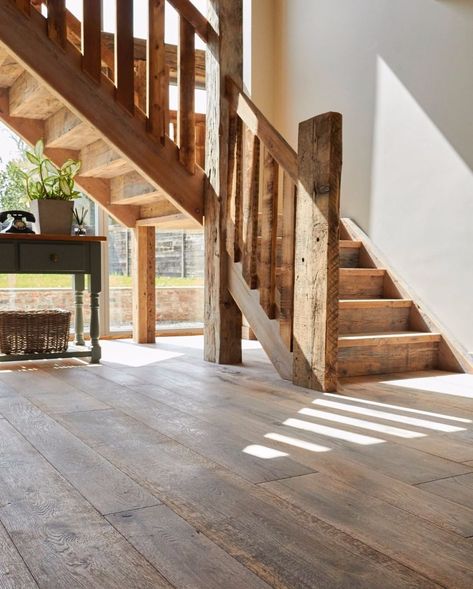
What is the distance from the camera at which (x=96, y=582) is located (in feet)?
3.52

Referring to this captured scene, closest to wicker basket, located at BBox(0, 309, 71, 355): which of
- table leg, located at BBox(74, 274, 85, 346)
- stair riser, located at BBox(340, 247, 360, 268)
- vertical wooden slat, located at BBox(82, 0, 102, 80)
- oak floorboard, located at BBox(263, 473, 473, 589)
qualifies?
table leg, located at BBox(74, 274, 85, 346)

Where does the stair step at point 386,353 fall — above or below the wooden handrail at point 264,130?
below

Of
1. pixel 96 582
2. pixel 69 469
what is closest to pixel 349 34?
pixel 69 469

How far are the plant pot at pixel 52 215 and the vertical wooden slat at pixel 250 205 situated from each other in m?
0.97

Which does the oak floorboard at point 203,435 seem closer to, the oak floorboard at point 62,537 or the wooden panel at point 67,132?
the oak floorboard at point 62,537

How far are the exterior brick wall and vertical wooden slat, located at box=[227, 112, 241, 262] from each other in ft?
5.81

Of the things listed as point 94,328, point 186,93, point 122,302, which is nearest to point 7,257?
point 94,328

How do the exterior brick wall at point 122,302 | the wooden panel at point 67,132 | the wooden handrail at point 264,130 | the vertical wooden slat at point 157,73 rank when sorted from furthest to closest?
the exterior brick wall at point 122,302
the wooden panel at point 67,132
the vertical wooden slat at point 157,73
the wooden handrail at point 264,130

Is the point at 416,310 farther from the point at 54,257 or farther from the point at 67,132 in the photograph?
the point at 67,132

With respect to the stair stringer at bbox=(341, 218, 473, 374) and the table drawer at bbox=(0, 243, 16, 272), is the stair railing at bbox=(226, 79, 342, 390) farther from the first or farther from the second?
the table drawer at bbox=(0, 243, 16, 272)

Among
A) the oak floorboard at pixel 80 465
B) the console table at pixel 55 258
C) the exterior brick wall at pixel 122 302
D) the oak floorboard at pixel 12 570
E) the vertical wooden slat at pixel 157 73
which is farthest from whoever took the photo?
the exterior brick wall at pixel 122 302

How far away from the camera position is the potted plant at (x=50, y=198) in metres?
3.47

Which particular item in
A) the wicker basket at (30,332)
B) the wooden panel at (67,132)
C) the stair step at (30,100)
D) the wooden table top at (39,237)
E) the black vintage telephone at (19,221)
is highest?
the stair step at (30,100)

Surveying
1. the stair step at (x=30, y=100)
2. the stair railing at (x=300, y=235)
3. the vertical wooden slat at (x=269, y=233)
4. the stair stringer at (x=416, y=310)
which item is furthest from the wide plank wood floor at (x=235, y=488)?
the stair step at (x=30, y=100)
